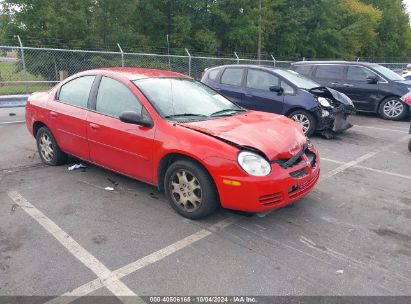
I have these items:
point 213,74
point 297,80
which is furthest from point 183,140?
point 213,74

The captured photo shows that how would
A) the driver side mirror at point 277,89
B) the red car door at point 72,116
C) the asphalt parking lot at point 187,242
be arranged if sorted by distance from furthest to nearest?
the driver side mirror at point 277,89 → the red car door at point 72,116 → the asphalt parking lot at point 187,242

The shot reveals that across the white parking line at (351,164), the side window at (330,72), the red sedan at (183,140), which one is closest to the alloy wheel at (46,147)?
the red sedan at (183,140)

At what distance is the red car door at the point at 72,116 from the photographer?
195 inches

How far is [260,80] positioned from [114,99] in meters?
4.69

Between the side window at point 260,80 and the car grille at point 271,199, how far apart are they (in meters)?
5.08

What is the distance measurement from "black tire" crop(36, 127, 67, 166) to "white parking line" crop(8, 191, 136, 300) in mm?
1174

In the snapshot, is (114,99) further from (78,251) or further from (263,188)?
(263,188)

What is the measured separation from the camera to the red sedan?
3.62 meters

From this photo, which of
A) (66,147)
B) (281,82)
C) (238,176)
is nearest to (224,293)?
(238,176)

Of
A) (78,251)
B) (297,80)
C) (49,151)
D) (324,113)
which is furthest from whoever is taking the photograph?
(297,80)

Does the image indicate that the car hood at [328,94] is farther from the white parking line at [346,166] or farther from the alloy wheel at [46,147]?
the alloy wheel at [46,147]

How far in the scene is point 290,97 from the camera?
8.07 metres

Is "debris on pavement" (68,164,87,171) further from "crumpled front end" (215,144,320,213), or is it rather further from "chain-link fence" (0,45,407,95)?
"chain-link fence" (0,45,407,95)

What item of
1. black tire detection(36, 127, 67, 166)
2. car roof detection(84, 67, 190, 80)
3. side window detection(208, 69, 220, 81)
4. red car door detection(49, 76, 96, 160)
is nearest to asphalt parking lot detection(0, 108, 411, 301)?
black tire detection(36, 127, 67, 166)
